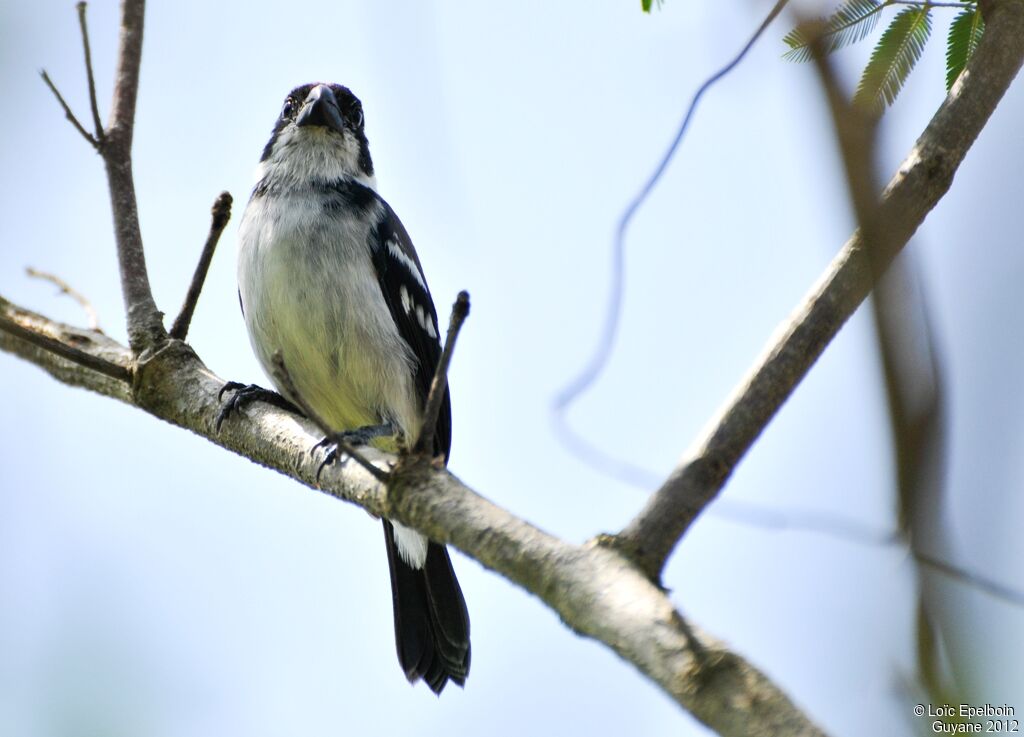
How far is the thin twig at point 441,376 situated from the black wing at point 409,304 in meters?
2.21

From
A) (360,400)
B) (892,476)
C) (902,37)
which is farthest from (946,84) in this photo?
(360,400)

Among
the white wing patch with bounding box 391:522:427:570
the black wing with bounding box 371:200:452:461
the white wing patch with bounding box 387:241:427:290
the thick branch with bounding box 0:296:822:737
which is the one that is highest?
the white wing patch with bounding box 387:241:427:290

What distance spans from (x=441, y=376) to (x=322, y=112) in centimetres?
333

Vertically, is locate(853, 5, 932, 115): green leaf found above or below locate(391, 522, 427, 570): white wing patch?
above

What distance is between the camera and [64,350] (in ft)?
10.7

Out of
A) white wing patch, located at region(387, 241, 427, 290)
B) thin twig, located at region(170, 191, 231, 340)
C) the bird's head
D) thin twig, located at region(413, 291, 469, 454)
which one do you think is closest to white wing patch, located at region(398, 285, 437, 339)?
white wing patch, located at region(387, 241, 427, 290)

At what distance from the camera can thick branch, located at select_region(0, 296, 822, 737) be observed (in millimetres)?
1578

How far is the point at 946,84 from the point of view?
2.82 metres

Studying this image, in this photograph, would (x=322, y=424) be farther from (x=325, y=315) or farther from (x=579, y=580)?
(x=325, y=315)

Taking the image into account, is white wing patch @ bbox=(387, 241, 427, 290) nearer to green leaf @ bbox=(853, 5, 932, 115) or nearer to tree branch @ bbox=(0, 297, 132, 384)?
tree branch @ bbox=(0, 297, 132, 384)

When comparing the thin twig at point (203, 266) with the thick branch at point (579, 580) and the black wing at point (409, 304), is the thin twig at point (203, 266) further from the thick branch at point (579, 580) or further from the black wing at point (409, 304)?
the black wing at point (409, 304)

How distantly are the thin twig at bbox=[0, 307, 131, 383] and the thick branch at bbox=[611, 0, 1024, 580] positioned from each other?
192 centimetres

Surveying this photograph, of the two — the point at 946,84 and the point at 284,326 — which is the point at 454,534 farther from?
the point at 284,326

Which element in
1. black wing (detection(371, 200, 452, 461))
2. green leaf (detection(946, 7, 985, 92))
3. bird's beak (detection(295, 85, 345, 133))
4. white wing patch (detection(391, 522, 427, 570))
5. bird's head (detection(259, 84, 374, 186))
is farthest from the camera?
bird's beak (detection(295, 85, 345, 133))
